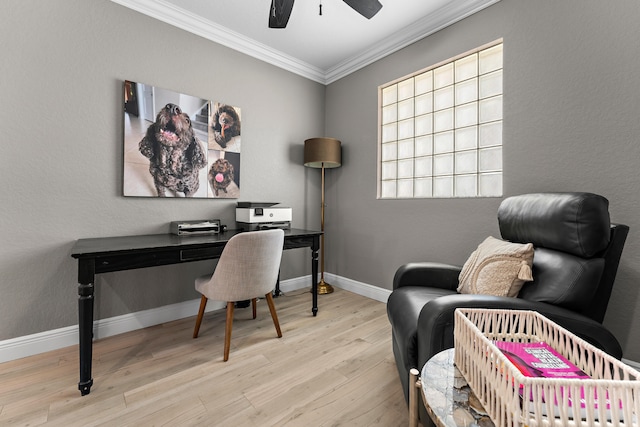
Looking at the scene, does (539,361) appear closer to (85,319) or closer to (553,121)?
(553,121)

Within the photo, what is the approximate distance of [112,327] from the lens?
2092mm

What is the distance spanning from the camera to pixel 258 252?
70.8 inches

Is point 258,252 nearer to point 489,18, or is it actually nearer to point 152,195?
point 152,195

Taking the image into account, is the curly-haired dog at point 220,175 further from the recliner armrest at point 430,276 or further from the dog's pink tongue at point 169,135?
the recliner armrest at point 430,276

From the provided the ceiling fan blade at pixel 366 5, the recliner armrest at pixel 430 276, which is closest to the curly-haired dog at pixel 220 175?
the ceiling fan blade at pixel 366 5

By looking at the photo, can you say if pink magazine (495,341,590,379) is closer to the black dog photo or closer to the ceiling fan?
the ceiling fan

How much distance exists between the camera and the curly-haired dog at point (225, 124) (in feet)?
8.39

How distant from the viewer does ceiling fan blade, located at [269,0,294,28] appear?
5.48 feet

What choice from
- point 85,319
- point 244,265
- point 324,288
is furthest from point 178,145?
point 324,288

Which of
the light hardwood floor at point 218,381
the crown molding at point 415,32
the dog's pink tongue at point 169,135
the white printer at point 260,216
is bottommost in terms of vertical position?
the light hardwood floor at point 218,381

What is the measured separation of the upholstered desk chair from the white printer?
24.3 inches

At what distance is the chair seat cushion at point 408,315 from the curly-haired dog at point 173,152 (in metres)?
1.92

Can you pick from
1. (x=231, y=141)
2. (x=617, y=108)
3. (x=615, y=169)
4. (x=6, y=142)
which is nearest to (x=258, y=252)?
(x=231, y=141)

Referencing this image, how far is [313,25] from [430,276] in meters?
2.35
